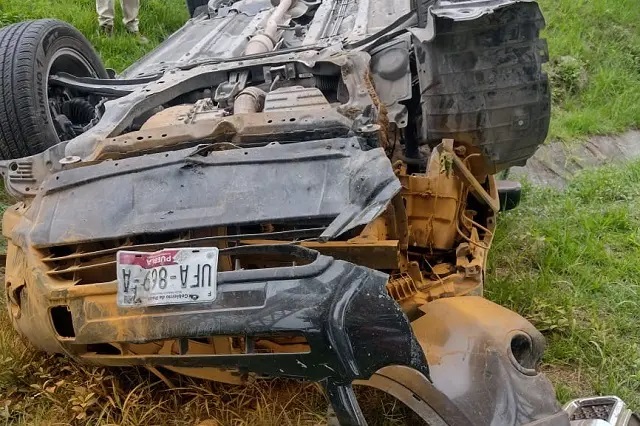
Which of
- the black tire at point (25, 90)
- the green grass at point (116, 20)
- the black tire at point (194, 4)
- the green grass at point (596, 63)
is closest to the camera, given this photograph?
the black tire at point (25, 90)

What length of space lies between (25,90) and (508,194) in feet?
8.34

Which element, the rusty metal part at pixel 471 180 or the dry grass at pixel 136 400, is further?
the rusty metal part at pixel 471 180

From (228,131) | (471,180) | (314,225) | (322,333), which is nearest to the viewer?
(322,333)

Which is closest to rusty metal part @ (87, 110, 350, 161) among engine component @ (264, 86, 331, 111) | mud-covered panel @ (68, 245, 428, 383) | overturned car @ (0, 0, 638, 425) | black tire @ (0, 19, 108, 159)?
overturned car @ (0, 0, 638, 425)

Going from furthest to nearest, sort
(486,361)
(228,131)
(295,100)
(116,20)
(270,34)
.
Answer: (116,20) → (270,34) → (295,100) → (228,131) → (486,361)

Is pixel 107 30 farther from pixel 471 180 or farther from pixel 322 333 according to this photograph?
pixel 322 333

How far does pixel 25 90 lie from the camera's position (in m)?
3.30

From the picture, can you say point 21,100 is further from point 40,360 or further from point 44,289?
point 44,289

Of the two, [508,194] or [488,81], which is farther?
[508,194]

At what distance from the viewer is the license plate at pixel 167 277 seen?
6.13 feet

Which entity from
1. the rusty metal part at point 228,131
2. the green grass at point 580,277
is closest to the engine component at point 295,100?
the rusty metal part at point 228,131

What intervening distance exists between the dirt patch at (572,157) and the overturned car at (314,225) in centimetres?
195

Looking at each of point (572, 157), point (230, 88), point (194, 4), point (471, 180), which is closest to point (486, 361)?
point (471, 180)

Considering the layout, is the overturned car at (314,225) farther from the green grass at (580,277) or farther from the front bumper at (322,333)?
the green grass at (580,277)
